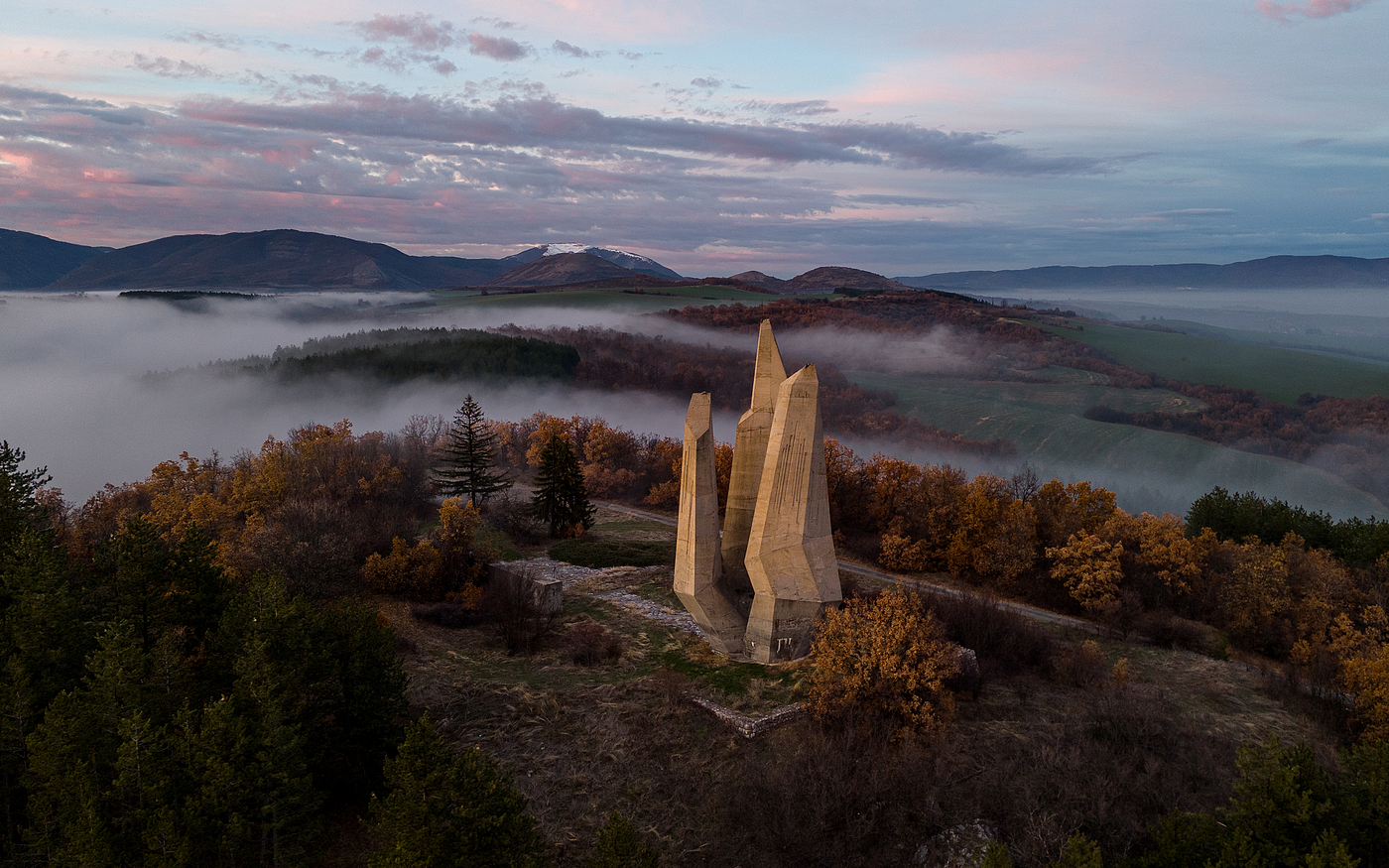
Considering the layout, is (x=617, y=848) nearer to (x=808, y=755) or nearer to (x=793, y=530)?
(x=808, y=755)

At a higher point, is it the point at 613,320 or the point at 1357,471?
the point at 613,320

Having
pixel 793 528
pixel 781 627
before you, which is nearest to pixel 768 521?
pixel 793 528

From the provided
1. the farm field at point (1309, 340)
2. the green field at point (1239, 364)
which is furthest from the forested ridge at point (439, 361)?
the farm field at point (1309, 340)

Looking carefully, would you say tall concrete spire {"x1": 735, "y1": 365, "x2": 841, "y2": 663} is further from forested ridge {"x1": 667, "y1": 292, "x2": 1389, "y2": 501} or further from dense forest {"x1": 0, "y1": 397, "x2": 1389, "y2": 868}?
forested ridge {"x1": 667, "y1": 292, "x2": 1389, "y2": 501}

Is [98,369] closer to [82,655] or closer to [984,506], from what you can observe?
[82,655]

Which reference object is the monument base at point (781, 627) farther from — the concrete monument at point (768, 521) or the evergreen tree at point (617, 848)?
the evergreen tree at point (617, 848)

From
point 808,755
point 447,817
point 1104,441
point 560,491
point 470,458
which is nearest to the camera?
point 447,817

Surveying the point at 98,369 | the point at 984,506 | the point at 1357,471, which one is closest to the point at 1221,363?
the point at 1357,471
